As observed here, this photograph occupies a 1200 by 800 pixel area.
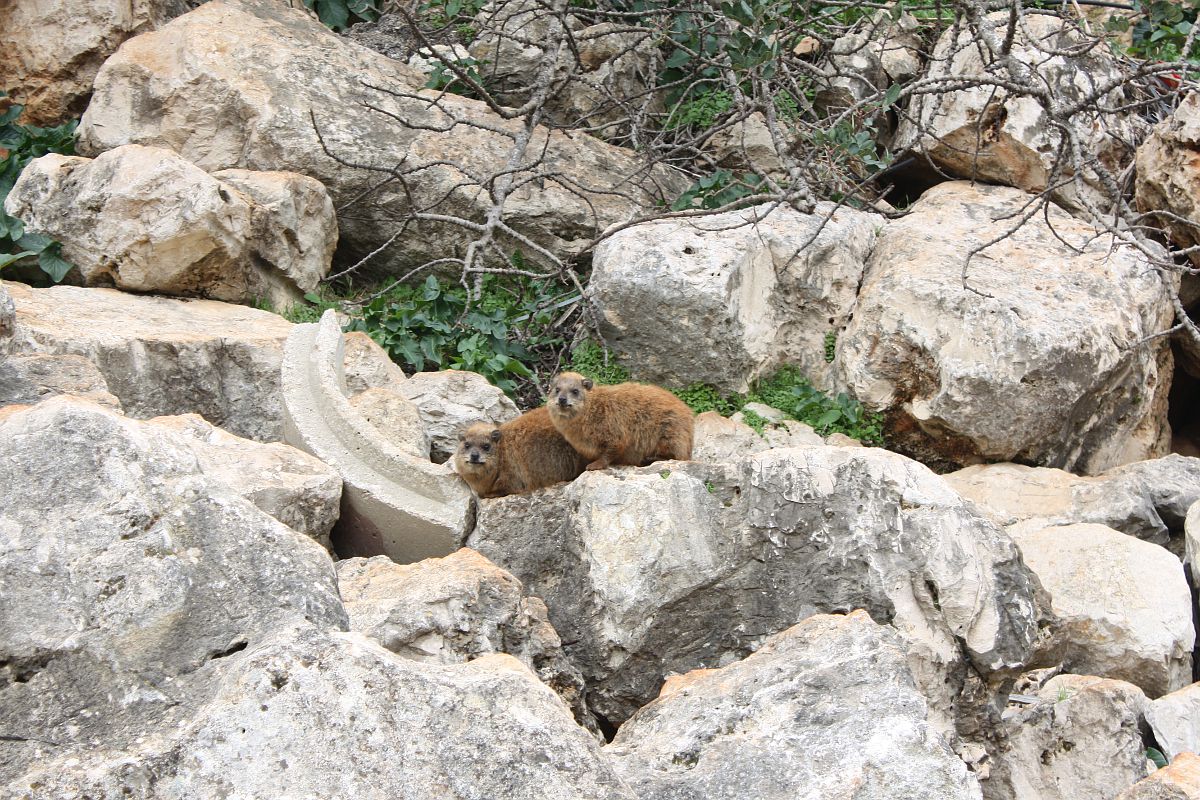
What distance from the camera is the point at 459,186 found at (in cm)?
922

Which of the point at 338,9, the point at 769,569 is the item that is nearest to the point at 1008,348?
the point at 769,569

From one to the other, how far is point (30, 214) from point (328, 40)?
280 cm

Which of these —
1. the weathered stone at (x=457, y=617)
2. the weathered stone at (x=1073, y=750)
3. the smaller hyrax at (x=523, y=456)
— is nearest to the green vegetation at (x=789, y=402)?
the smaller hyrax at (x=523, y=456)

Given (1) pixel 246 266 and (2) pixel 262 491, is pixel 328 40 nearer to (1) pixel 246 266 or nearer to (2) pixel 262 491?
(1) pixel 246 266

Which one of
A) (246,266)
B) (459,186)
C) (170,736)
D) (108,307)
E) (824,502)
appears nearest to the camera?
(170,736)

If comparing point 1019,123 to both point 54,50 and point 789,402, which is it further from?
point 54,50

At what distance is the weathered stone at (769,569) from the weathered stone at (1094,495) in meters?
1.90

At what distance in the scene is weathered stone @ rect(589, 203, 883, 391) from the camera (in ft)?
26.4

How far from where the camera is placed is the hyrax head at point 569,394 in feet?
23.6

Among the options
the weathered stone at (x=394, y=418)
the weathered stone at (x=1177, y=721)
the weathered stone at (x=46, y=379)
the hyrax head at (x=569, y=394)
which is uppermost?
the weathered stone at (x=46, y=379)

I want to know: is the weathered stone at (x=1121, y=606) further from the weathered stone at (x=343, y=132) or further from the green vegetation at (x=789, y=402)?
the weathered stone at (x=343, y=132)

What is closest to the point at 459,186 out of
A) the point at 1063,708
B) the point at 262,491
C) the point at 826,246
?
the point at 826,246

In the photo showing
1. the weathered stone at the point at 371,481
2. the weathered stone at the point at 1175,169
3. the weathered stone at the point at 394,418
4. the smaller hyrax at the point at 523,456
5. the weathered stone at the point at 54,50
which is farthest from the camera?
the weathered stone at the point at 54,50

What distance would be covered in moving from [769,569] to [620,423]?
1517mm
